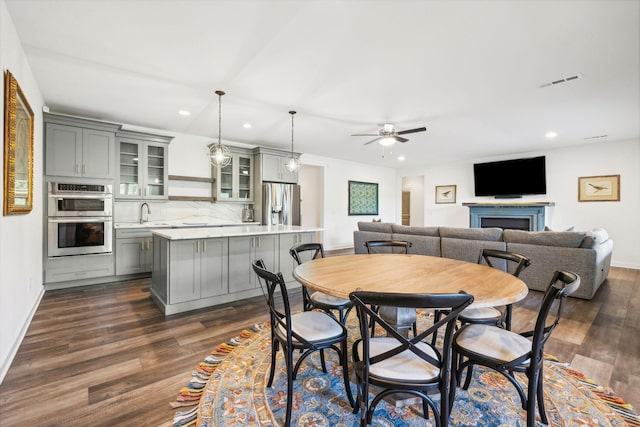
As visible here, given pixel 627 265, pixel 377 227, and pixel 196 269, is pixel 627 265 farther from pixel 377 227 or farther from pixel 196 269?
pixel 196 269

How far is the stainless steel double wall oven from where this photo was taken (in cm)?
394

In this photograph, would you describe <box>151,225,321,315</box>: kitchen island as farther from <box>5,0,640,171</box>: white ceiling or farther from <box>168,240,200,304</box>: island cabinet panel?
<box>5,0,640,171</box>: white ceiling

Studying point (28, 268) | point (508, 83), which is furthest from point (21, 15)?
point (508, 83)

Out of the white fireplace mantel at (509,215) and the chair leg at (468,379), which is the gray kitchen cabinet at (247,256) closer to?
the chair leg at (468,379)

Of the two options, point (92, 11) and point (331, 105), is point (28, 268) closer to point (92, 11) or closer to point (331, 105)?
point (92, 11)

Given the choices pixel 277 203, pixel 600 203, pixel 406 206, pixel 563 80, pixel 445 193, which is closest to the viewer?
pixel 563 80

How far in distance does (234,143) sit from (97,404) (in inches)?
205

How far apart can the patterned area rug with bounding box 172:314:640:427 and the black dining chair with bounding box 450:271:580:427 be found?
0.71ft

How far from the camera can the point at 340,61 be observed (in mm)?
2762

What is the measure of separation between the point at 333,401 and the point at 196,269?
7.11ft

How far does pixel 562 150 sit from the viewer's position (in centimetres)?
660

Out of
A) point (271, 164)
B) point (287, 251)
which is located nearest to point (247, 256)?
point (287, 251)

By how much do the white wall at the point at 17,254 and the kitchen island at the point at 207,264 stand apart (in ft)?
3.64

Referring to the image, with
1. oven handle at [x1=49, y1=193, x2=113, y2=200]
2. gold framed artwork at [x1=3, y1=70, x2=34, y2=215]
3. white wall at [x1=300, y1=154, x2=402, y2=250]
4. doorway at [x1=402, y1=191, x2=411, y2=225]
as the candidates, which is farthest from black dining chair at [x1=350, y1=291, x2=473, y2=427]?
doorway at [x1=402, y1=191, x2=411, y2=225]
